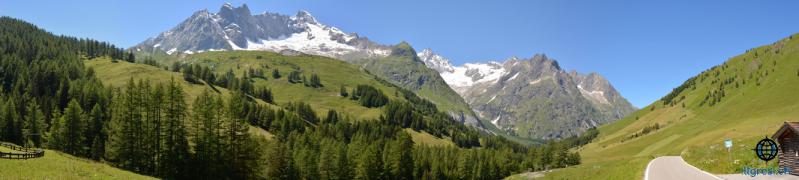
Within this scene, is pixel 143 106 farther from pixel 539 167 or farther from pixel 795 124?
pixel 539 167

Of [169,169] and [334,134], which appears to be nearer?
[169,169]

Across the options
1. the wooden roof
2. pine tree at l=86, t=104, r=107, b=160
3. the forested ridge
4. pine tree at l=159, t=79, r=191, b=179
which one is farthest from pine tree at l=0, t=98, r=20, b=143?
the wooden roof

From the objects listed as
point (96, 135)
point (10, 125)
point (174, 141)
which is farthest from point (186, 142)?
point (10, 125)

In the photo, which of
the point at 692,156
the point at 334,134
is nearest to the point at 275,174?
the point at 692,156

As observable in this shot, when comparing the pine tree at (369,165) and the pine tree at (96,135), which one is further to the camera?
the pine tree at (369,165)

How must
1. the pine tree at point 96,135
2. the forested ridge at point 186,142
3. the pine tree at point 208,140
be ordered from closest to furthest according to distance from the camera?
the forested ridge at point 186,142, the pine tree at point 208,140, the pine tree at point 96,135

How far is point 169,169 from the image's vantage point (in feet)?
237

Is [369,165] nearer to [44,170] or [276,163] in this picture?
[276,163]

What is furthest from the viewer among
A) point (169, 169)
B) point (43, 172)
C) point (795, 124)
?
point (169, 169)

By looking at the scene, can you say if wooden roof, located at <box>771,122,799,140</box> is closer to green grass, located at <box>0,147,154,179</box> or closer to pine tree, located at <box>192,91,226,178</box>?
green grass, located at <box>0,147,154,179</box>

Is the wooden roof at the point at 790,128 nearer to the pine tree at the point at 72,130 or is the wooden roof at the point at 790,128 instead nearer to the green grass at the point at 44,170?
the green grass at the point at 44,170

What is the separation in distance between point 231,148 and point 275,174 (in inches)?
598

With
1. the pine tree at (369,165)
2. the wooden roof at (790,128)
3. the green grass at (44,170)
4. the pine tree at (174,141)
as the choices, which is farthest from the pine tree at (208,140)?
the wooden roof at (790,128)

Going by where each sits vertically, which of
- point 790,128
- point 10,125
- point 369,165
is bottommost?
point 369,165
